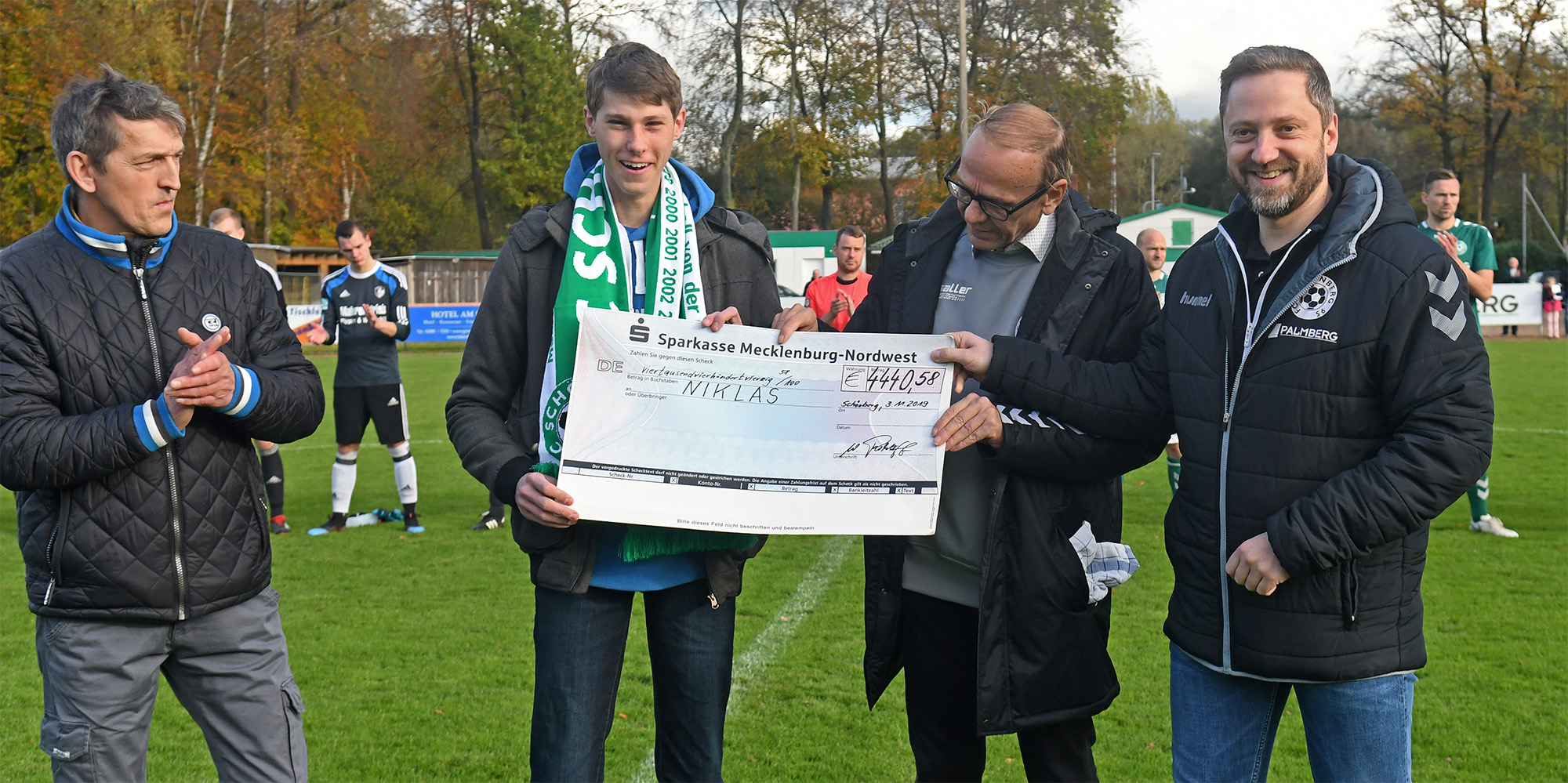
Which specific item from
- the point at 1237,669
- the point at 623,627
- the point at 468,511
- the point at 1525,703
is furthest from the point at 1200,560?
the point at 468,511

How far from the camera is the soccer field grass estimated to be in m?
4.54

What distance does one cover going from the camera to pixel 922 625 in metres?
3.18

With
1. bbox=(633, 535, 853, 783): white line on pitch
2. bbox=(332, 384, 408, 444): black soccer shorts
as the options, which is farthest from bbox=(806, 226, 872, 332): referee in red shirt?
bbox=(332, 384, 408, 444): black soccer shorts

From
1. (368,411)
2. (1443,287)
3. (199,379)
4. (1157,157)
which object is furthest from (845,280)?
(1157,157)

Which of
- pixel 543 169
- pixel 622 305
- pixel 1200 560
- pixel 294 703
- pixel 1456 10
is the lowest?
pixel 294 703

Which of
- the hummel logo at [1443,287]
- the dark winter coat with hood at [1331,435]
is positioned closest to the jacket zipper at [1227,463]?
the dark winter coat with hood at [1331,435]

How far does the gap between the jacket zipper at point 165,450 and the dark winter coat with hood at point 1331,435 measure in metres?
2.48

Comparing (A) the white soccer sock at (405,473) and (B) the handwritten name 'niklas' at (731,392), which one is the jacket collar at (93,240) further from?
(A) the white soccer sock at (405,473)

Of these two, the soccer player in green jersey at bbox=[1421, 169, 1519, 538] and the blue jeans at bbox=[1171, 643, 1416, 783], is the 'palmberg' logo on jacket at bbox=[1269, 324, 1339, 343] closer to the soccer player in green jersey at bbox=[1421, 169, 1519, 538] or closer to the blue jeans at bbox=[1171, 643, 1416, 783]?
the blue jeans at bbox=[1171, 643, 1416, 783]

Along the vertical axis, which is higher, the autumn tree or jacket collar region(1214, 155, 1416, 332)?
the autumn tree

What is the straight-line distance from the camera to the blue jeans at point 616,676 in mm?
2898

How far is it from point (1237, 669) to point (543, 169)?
44.4 meters

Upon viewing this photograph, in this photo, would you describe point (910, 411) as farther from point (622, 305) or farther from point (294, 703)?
point (294, 703)

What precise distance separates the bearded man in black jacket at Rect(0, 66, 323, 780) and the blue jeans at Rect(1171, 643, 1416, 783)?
2324 millimetres
